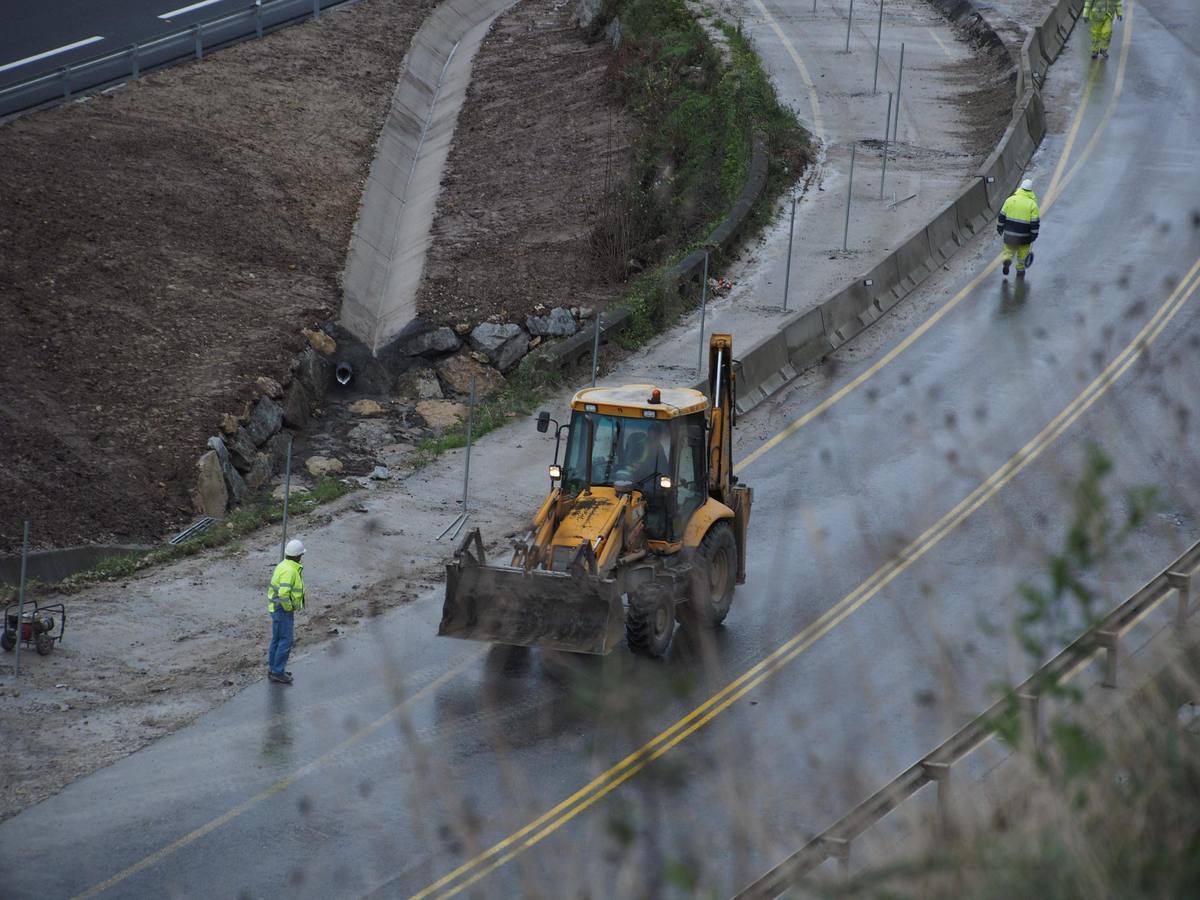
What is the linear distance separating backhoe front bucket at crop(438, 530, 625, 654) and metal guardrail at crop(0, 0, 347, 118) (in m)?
20.3

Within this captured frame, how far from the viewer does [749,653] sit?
51.2ft

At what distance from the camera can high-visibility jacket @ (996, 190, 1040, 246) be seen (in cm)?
2558

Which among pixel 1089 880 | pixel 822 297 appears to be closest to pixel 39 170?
pixel 822 297

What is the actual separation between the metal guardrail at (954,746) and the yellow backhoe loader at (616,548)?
5.44 m

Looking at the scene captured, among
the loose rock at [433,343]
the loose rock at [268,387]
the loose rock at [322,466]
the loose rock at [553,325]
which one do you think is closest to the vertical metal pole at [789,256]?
the loose rock at [553,325]

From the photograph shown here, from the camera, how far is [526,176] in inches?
1318

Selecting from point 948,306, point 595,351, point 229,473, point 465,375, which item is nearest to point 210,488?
point 229,473

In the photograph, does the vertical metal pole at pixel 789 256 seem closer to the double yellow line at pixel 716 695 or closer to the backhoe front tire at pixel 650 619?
the double yellow line at pixel 716 695

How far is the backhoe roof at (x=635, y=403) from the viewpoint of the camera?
15195mm

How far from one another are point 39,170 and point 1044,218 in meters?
17.9

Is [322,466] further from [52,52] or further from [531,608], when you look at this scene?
[52,52]

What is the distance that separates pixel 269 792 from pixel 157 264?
15.1 metres

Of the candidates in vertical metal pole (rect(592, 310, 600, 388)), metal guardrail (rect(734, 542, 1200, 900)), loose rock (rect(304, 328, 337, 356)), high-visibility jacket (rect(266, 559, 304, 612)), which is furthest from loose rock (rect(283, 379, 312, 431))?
metal guardrail (rect(734, 542, 1200, 900))

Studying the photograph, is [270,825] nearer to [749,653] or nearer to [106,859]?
[106,859]
